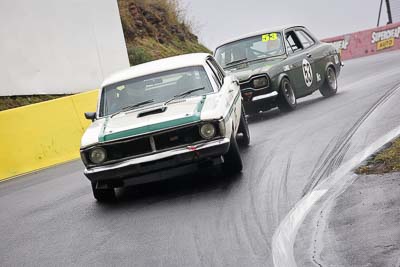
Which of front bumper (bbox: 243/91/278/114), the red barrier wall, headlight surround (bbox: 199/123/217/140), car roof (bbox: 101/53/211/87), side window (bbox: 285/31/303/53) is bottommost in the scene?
the red barrier wall

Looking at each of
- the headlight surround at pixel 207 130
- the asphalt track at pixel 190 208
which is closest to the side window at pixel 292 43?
the asphalt track at pixel 190 208

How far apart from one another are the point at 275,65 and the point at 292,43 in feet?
3.61

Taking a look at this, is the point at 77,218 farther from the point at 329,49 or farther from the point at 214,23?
the point at 214,23

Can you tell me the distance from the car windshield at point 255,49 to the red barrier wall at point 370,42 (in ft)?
53.2

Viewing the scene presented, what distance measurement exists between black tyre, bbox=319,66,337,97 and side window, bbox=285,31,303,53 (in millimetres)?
1246

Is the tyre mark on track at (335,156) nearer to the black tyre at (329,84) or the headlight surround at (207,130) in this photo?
the headlight surround at (207,130)

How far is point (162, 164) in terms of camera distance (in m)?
6.81

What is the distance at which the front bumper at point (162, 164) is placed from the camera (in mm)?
6801

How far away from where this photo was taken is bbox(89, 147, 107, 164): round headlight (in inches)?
273

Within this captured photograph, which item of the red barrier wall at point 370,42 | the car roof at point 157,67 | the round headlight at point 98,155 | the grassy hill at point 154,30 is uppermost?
the car roof at point 157,67

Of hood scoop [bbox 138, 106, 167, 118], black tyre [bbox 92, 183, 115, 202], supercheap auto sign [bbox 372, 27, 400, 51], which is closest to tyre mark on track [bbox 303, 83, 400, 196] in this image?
hood scoop [bbox 138, 106, 167, 118]

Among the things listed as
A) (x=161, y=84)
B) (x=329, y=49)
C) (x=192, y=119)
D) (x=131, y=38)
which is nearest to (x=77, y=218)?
(x=192, y=119)

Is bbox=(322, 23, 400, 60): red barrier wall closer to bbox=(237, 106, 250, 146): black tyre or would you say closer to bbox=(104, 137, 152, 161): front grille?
bbox=(237, 106, 250, 146): black tyre

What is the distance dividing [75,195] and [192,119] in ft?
6.82
